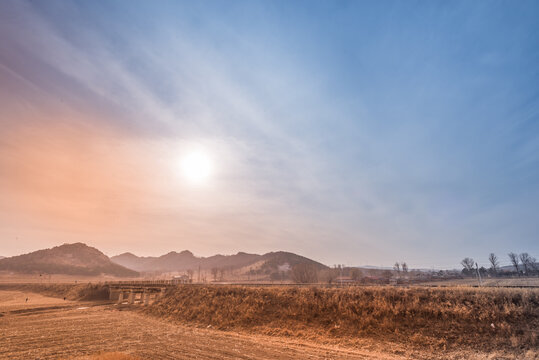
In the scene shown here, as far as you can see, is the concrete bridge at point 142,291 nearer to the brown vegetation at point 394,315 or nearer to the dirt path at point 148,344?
the brown vegetation at point 394,315

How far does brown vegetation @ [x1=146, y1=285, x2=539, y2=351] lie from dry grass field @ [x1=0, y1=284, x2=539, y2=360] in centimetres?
8

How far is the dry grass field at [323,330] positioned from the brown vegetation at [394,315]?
81 mm

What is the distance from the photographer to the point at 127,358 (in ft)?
63.8

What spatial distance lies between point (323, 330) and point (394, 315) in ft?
23.7

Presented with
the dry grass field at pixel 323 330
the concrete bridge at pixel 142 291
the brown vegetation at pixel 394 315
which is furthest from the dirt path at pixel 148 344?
the concrete bridge at pixel 142 291

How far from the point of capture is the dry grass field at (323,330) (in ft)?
67.6

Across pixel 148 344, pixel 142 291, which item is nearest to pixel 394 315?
pixel 148 344

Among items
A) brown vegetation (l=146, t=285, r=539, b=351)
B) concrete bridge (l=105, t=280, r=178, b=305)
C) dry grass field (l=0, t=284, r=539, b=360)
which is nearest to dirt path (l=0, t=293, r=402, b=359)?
dry grass field (l=0, t=284, r=539, b=360)

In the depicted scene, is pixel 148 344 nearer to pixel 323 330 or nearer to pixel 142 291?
pixel 323 330

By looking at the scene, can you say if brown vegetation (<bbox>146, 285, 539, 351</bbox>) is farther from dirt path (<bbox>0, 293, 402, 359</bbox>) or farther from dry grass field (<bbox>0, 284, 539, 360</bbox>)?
dirt path (<bbox>0, 293, 402, 359</bbox>)

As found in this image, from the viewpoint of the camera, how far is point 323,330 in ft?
88.0

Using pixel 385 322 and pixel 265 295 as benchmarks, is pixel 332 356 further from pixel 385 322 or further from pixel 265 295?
pixel 265 295

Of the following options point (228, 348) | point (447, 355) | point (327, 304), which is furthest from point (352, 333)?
point (228, 348)

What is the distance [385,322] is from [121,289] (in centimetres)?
6939
